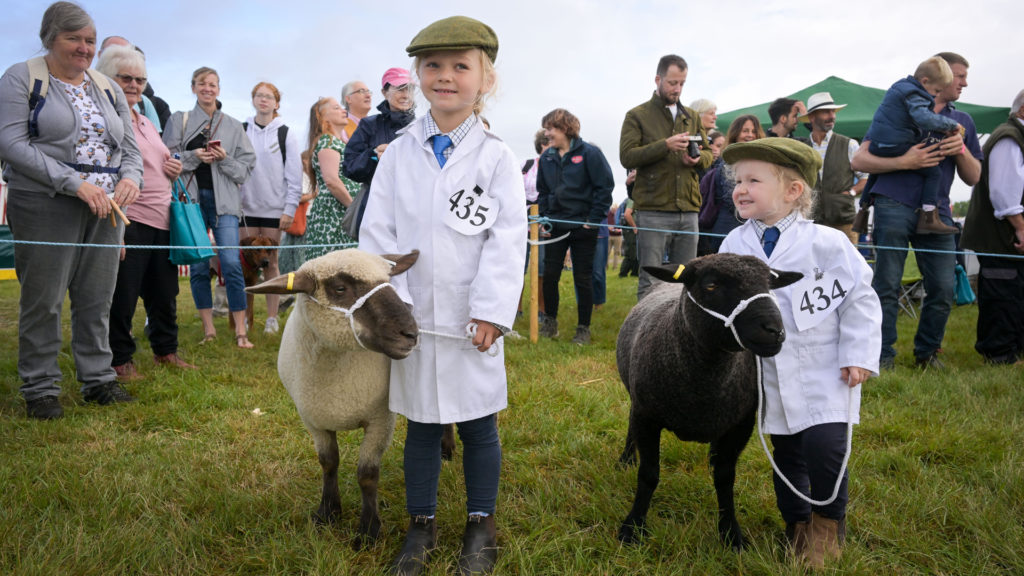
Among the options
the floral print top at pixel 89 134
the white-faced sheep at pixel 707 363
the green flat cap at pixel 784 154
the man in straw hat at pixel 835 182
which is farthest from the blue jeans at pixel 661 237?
the floral print top at pixel 89 134

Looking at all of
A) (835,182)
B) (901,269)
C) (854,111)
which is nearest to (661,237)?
(835,182)

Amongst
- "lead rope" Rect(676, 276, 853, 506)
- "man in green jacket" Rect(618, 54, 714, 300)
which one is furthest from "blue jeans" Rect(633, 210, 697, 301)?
"lead rope" Rect(676, 276, 853, 506)

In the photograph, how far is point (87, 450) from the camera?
3527 mm

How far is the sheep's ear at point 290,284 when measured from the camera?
234 cm

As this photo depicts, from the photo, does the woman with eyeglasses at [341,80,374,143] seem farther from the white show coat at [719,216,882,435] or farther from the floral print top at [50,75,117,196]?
the white show coat at [719,216,882,435]

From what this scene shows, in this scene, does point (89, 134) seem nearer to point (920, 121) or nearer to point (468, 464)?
point (468, 464)

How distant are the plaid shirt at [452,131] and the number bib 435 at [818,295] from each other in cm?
146

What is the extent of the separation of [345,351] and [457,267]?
63 centimetres

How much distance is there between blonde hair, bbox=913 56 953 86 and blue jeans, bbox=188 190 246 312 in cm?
653

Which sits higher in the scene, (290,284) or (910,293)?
(290,284)

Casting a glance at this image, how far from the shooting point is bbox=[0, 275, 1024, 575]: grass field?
2484mm

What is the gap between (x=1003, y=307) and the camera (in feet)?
18.5

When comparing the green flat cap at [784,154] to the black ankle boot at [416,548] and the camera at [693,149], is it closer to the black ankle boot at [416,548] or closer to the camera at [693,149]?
Result: the black ankle boot at [416,548]

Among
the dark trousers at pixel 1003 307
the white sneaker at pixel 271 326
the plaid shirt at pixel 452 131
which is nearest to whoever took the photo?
the plaid shirt at pixel 452 131
